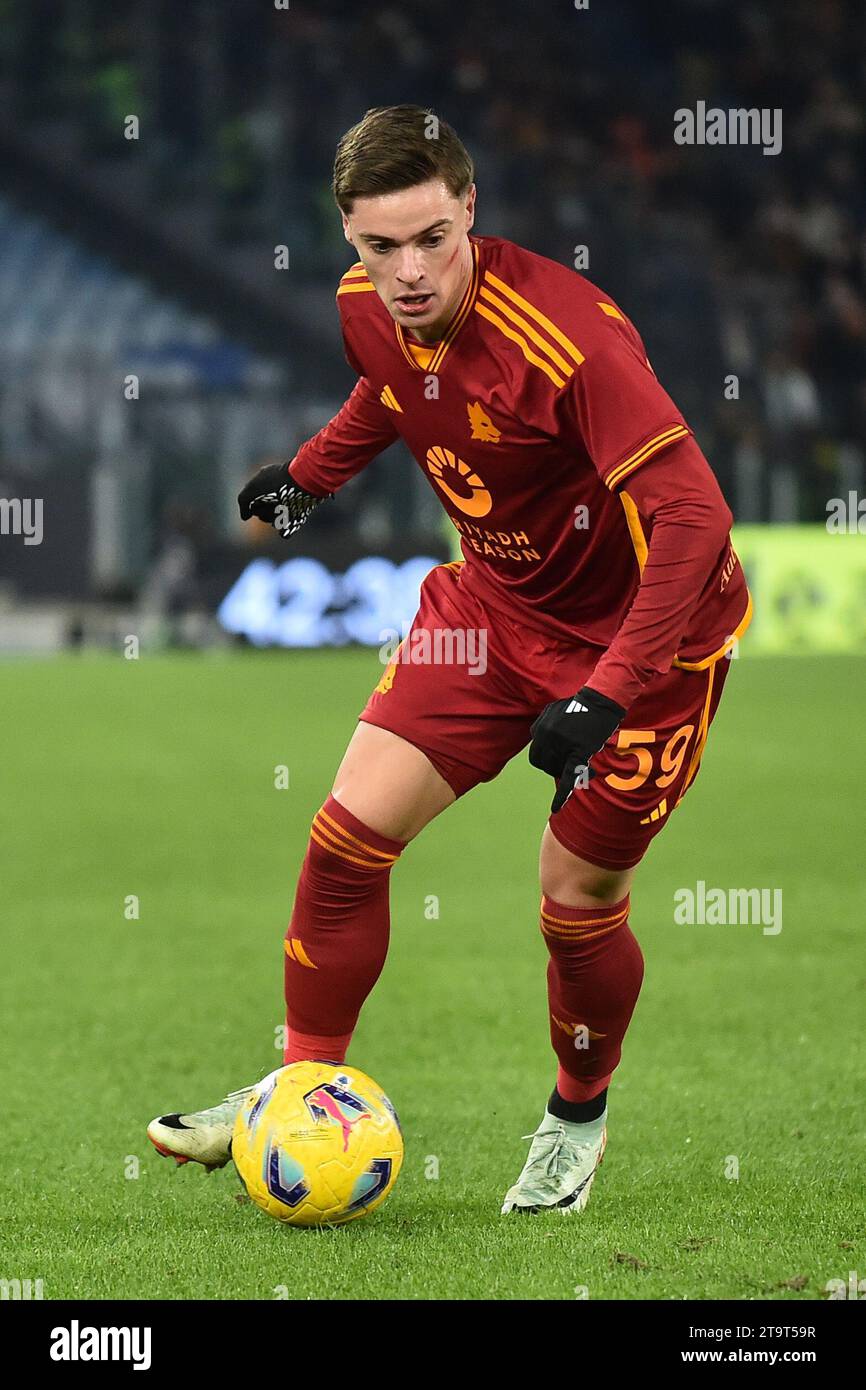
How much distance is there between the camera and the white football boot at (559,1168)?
381 cm

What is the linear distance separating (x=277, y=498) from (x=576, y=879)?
1.16 meters

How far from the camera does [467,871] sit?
8.05 meters

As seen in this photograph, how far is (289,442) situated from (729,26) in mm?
9971

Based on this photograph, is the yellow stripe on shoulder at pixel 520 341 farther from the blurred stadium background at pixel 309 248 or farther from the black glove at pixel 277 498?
the blurred stadium background at pixel 309 248

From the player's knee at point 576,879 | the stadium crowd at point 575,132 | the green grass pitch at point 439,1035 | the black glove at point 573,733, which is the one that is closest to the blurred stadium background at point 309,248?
the stadium crowd at point 575,132

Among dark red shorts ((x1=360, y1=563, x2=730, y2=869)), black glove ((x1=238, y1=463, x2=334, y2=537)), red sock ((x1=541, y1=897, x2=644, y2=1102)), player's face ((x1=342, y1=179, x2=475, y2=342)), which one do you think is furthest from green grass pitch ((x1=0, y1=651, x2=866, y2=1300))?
player's face ((x1=342, y1=179, x2=475, y2=342))

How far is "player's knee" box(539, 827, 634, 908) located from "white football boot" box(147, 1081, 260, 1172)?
0.74 meters

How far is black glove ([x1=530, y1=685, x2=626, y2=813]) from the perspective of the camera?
334 centimetres

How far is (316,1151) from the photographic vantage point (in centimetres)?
361

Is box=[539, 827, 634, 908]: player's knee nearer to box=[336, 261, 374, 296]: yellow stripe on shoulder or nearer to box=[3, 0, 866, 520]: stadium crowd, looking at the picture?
box=[336, 261, 374, 296]: yellow stripe on shoulder

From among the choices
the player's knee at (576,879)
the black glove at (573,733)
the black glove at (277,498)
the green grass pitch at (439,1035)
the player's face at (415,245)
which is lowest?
the green grass pitch at (439,1035)

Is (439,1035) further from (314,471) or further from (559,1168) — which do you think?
(314,471)

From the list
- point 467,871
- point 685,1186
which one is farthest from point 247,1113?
point 467,871

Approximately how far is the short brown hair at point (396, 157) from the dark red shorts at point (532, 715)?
3.06 feet
